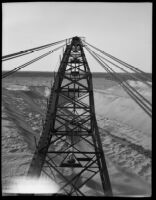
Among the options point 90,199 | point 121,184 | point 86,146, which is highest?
point 90,199

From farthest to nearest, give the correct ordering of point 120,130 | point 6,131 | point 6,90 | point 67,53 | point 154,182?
point 6,90
point 120,130
point 6,131
point 67,53
point 154,182

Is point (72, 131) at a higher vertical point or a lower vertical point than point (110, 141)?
higher

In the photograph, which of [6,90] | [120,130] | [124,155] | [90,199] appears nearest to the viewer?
[90,199]

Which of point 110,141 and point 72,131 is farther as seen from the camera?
point 110,141

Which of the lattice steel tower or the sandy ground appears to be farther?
the sandy ground

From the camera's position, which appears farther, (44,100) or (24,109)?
(44,100)

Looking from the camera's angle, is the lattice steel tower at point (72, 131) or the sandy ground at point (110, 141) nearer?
the lattice steel tower at point (72, 131)

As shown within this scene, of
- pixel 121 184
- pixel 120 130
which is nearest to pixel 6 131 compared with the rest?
pixel 121 184

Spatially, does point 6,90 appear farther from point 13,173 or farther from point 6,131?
point 13,173
